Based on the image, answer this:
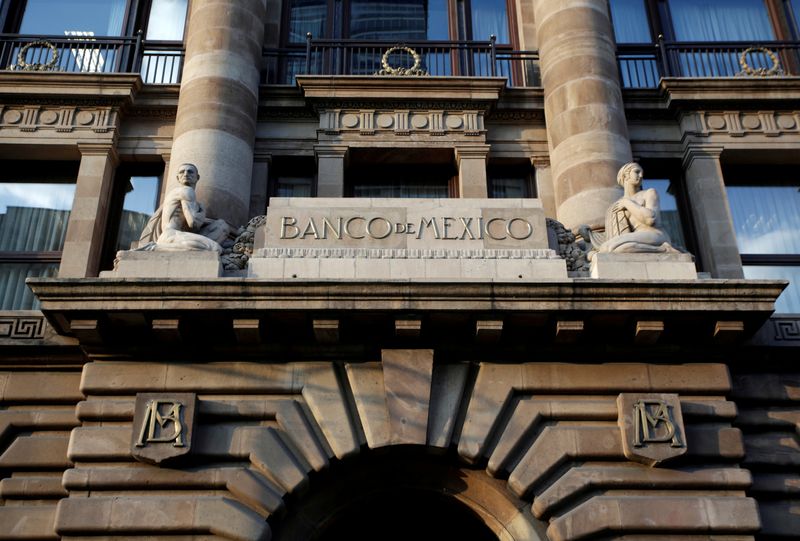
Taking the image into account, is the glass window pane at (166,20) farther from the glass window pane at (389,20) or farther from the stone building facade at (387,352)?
the glass window pane at (389,20)

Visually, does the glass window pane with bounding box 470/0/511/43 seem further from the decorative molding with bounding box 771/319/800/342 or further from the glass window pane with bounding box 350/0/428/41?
the decorative molding with bounding box 771/319/800/342

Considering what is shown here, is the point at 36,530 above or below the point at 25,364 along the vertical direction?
below

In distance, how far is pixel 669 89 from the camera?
63.1ft

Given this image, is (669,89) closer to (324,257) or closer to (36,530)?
(324,257)

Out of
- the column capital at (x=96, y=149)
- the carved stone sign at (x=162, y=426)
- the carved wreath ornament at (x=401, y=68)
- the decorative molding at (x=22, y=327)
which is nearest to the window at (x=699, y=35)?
the carved wreath ornament at (x=401, y=68)

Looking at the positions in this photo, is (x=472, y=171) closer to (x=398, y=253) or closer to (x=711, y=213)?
(x=711, y=213)

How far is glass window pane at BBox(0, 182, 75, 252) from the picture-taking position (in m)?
18.2

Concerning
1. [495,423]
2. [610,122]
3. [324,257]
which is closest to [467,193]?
[610,122]

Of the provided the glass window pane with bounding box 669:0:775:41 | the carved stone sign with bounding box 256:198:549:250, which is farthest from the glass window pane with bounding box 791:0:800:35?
the carved stone sign with bounding box 256:198:549:250

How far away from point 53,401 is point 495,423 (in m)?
7.07

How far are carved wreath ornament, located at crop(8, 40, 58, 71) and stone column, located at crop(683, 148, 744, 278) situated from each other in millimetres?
14149

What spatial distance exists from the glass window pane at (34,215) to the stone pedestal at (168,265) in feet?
17.2

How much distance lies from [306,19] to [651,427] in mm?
13529

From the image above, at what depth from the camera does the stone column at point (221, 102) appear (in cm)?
1678
